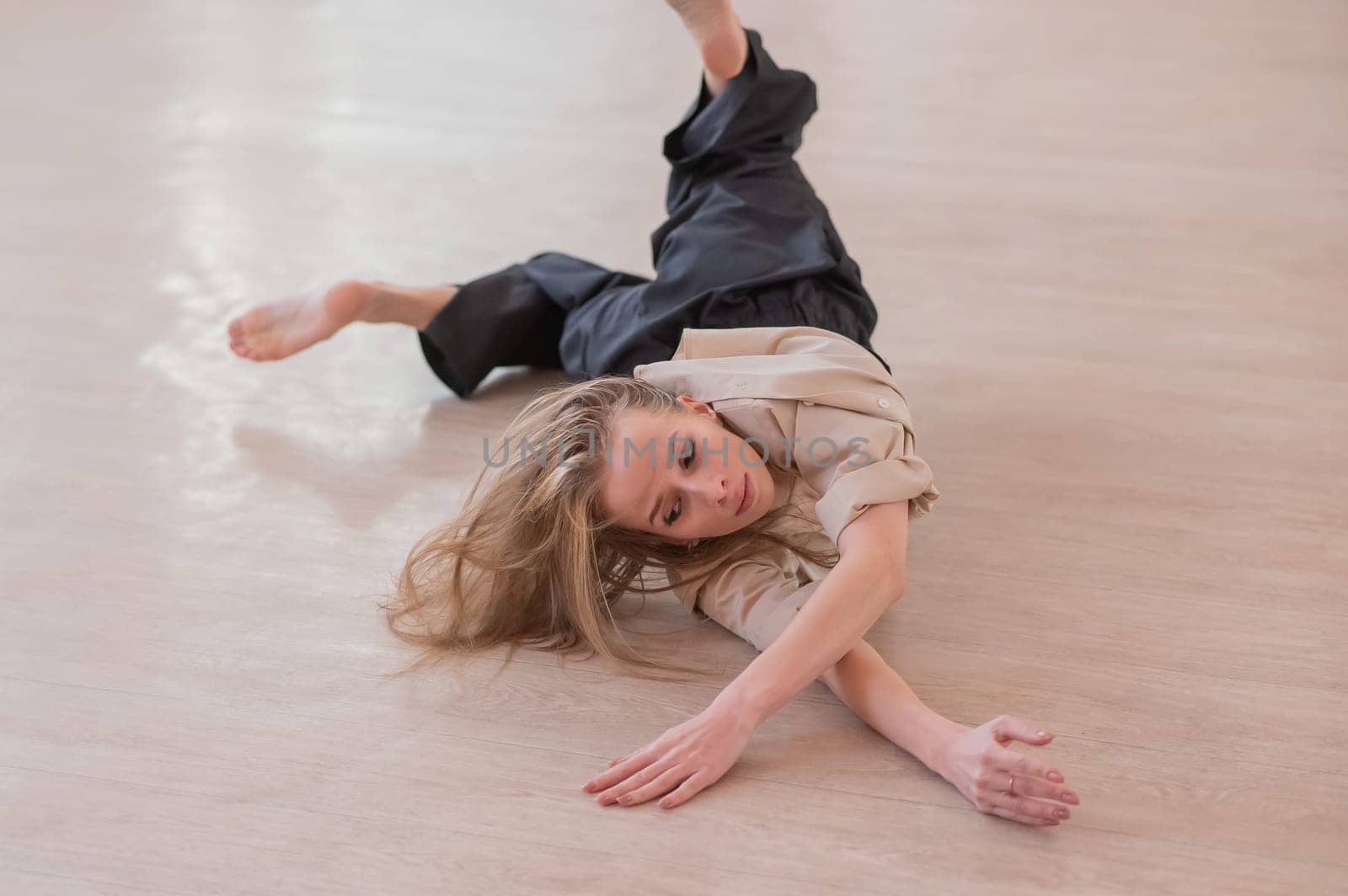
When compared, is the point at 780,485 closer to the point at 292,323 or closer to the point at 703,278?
the point at 703,278

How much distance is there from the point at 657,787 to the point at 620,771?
0.03m

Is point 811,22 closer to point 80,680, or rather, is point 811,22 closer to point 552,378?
point 552,378

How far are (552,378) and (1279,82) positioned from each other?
1.62 meters

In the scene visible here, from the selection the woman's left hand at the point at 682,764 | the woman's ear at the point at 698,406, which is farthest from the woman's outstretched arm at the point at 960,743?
the woman's ear at the point at 698,406

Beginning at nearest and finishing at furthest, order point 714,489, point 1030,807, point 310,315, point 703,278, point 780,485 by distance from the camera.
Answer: point 1030,807 → point 714,489 → point 780,485 → point 703,278 → point 310,315

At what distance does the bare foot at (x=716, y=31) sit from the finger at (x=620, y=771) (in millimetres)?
831

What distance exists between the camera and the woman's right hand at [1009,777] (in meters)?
0.99

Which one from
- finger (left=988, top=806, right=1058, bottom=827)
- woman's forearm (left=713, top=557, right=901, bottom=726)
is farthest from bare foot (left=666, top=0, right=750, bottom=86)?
finger (left=988, top=806, right=1058, bottom=827)

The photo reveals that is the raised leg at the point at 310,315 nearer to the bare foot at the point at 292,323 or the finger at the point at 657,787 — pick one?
the bare foot at the point at 292,323

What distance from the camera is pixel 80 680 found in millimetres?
1178

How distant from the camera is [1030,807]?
99 centimetres

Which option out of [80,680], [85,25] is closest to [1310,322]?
[80,680]

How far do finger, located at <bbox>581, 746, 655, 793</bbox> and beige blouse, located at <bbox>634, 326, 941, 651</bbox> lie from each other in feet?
0.57

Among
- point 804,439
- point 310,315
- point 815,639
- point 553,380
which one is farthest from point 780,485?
point 310,315
